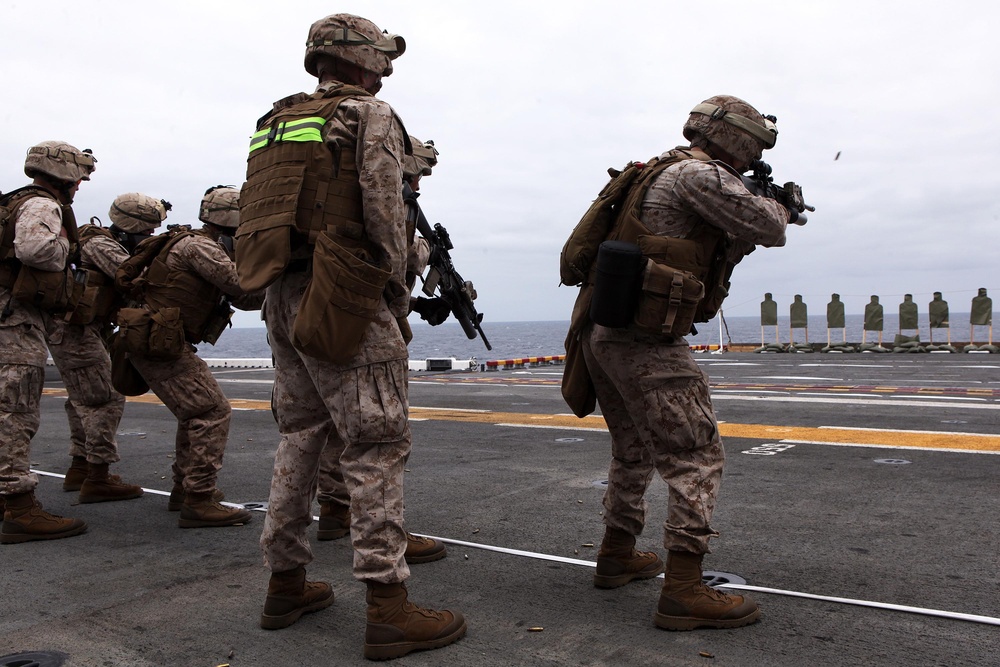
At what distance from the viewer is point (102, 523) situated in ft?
16.9

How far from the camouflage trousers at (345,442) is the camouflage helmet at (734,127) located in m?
1.58

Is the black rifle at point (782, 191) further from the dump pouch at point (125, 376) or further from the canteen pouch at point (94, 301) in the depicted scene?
the canteen pouch at point (94, 301)

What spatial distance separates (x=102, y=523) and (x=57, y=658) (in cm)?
228

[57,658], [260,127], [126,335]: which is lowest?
[57,658]

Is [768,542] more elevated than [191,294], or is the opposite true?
[191,294]

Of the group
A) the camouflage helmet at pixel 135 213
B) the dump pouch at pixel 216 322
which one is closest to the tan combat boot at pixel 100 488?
the dump pouch at pixel 216 322

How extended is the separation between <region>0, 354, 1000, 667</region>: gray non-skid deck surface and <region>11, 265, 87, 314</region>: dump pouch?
53.6 inches

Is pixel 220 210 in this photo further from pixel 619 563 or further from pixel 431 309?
pixel 619 563

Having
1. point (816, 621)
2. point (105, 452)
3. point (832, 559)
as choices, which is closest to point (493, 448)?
point (105, 452)

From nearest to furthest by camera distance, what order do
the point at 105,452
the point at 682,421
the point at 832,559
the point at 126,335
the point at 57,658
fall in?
the point at 57,658
the point at 682,421
the point at 832,559
the point at 126,335
the point at 105,452

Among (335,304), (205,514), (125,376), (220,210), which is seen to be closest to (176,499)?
(205,514)

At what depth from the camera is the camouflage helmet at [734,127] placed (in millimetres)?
3459

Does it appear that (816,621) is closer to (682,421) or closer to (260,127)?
(682,421)

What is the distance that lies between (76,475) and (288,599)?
12.5 feet
